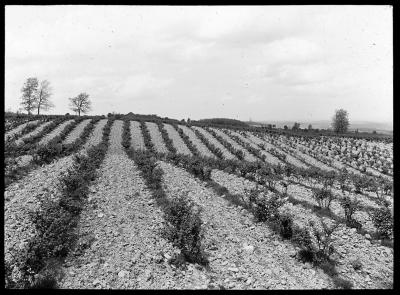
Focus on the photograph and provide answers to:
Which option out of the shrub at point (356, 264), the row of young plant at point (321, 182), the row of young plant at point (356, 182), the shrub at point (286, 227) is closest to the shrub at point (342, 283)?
the shrub at point (356, 264)

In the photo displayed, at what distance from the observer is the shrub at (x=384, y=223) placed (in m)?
10.5

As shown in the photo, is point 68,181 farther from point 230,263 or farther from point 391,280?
point 391,280

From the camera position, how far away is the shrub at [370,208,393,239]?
10.5 m

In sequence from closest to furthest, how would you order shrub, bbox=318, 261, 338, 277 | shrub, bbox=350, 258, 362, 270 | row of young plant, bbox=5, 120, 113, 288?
1. row of young plant, bbox=5, 120, 113, 288
2. shrub, bbox=318, 261, 338, 277
3. shrub, bbox=350, 258, 362, 270

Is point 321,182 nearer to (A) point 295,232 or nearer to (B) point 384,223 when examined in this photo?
(B) point 384,223

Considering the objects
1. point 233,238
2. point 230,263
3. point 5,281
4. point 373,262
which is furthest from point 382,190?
point 5,281

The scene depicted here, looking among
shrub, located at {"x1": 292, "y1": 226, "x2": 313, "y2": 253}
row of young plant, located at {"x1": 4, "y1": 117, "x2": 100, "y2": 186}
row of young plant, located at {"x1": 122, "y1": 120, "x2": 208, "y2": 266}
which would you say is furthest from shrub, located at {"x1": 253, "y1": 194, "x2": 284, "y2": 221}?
row of young plant, located at {"x1": 4, "y1": 117, "x2": 100, "y2": 186}

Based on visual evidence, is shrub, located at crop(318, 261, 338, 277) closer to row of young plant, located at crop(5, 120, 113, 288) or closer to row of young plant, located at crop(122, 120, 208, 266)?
row of young plant, located at crop(122, 120, 208, 266)

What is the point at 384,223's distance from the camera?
35.3ft

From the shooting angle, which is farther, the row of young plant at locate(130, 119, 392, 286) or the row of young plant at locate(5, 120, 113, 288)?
the row of young plant at locate(130, 119, 392, 286)

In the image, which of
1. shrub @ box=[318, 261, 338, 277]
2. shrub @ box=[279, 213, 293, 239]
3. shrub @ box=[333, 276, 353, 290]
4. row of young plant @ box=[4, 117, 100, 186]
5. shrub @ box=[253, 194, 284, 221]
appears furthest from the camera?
row of young plant @ box=[4, 117, 100, 186]

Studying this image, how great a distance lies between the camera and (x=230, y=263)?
351 inches

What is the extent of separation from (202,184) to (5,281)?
11186 mm

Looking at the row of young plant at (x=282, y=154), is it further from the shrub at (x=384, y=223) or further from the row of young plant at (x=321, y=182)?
the shrub at (x=384, y=223)
